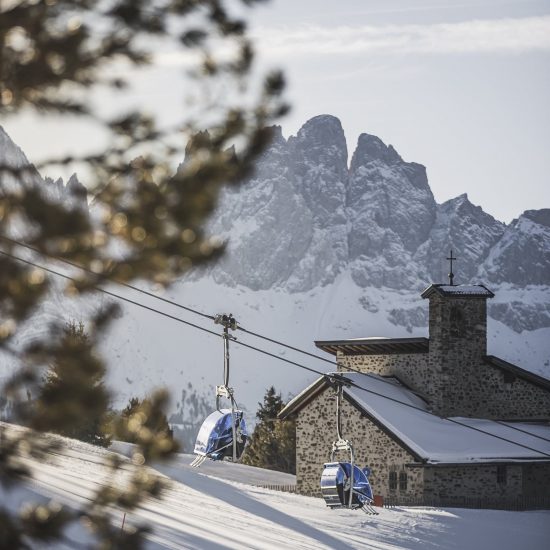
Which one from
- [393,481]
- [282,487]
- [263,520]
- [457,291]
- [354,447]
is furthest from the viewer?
[457,291]

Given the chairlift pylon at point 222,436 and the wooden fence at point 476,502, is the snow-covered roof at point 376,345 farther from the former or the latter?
the chairlift pylon at point 222,436

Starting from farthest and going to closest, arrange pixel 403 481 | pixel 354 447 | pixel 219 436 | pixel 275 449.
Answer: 1. pixel 275 449
2. pixel 354 447
3. pixel 403 481
4. pixel 219 436

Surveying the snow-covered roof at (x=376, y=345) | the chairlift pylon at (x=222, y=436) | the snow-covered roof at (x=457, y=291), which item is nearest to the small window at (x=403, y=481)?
the snow-covered roof at (x=376, y=345)

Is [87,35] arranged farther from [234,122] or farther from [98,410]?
[98,410]

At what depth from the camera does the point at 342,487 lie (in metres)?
23.2

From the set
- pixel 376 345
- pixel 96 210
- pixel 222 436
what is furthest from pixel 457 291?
pixel 96 210

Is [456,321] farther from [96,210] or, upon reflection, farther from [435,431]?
[96,210]

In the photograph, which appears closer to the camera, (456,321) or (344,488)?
(344,488)

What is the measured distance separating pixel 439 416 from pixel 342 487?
13958 mm

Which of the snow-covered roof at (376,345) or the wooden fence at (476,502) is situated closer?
the wooden fence at (476,502)

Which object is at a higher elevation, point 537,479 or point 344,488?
point 537,479

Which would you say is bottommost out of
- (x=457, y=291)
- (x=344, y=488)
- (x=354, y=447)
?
(x=344, y=488)

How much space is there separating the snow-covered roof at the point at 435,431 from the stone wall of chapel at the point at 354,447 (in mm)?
329

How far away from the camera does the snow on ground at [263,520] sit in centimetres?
1441
